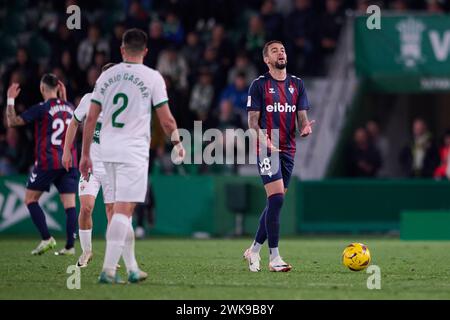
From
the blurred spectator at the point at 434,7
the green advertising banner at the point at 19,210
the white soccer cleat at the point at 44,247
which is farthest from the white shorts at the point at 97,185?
the blurred spectator at the point at 434,7

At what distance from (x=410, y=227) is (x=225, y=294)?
1175 cm

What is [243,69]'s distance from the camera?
22078 mm

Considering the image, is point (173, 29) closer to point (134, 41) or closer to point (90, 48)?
point (90, 48)

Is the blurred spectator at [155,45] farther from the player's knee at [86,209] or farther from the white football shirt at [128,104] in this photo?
the white football shirt at [128,104]

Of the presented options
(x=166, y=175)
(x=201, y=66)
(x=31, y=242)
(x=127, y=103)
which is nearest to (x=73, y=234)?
(x=31, y=242)

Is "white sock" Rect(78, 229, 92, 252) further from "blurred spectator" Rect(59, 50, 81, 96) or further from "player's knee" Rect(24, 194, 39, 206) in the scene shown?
"blurred spectator" Rect(59, 50, 81, 96)

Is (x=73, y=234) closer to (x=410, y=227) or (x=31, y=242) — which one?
(x=31, y=242)

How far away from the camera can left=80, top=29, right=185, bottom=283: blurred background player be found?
958cm

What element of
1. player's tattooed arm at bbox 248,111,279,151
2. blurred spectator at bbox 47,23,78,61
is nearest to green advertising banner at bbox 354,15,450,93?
blurred spectator at bbox 47,23,78,61

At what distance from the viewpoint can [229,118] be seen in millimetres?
21094

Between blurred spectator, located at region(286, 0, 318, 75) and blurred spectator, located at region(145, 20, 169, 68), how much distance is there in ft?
8.65

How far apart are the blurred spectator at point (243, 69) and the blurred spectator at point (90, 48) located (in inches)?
105

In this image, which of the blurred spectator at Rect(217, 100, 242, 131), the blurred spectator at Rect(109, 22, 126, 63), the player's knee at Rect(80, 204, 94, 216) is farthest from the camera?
the blurred spectator at Rect(109, 22, 126, 63)

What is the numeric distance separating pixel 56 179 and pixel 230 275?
476cm
